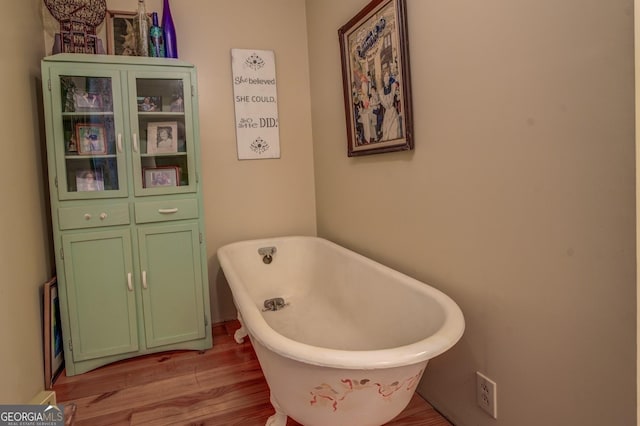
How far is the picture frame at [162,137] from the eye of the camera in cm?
226

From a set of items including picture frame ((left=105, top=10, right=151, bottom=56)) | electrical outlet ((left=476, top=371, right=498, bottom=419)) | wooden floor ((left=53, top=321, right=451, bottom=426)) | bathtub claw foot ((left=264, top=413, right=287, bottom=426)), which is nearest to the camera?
electrical outlet ((left=476, top=371, right=498, bottom=419))

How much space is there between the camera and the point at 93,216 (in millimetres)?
2096

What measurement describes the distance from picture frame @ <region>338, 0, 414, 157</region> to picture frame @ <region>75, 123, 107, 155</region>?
1.39 m

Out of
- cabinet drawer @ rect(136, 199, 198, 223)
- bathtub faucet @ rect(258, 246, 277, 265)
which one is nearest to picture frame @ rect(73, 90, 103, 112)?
cabinet drawer @ rect(136, 199, 198, 223)

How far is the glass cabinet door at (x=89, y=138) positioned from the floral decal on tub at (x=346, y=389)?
1620mm

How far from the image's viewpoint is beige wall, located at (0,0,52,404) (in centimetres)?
157

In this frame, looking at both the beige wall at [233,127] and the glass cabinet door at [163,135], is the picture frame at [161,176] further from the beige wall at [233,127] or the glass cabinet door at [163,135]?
the beige wall at [233,127]

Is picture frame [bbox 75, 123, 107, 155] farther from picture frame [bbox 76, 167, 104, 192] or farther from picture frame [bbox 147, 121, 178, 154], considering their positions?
picture frame [bbox 147, 121, 178, 154]

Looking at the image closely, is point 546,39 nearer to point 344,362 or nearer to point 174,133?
point 344,362

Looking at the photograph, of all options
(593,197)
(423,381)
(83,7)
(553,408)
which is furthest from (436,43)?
(83,7)

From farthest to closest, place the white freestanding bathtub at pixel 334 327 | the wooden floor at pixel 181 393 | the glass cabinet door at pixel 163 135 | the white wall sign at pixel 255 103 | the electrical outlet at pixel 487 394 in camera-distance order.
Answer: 1. the white wall sign at pixel 255 103
2. the glass cabinet door at pixel 163 135
3. the wooden floor at pixel 181 393
4. the electrical outlet at pixel 487 394
5. the white freestanding bathtub at pixel 334 327

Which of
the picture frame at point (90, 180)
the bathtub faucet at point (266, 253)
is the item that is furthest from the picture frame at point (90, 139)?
the bathtub faucet at point (266, 253)

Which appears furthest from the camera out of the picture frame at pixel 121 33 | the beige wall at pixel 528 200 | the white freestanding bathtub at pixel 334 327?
the picture frame at pixel 121 33

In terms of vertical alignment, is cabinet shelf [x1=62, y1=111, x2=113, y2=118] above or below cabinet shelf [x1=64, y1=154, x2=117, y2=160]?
above
